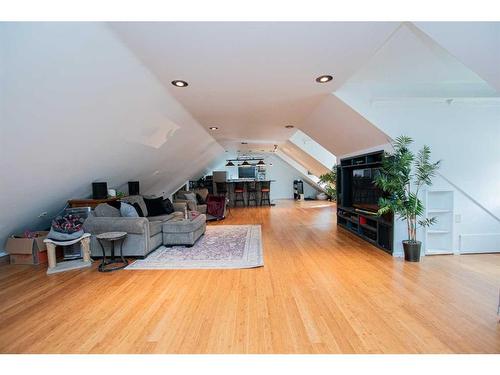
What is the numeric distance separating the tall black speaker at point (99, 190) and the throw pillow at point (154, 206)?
1124mm

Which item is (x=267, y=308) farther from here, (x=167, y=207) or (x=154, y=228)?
(x=167, y=207)

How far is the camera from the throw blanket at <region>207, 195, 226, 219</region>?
286 inches

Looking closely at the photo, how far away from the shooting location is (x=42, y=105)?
2.25 metres

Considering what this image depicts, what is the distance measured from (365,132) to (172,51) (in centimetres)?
335

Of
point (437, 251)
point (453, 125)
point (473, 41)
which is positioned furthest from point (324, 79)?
point (437, 251)

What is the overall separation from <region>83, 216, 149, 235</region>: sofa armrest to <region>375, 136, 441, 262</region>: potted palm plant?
3.91 meters

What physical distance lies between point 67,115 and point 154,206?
323 cm

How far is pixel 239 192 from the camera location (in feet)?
34.3

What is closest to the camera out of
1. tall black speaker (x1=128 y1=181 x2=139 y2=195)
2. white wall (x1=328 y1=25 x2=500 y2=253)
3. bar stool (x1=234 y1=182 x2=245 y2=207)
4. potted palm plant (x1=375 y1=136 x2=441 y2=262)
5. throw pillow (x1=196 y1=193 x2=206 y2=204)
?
potted palm plant (x1=375 y1=136 x2=441 y2=262)

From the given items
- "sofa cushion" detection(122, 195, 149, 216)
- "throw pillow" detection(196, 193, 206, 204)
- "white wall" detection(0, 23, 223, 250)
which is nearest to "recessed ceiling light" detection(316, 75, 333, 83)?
"white wall" detection(0, 23, 223, 250)

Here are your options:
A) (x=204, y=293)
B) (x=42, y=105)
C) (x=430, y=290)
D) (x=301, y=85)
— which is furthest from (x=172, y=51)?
(x=430, y=290)

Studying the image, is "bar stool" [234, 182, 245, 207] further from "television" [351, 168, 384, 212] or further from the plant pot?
the plant pot

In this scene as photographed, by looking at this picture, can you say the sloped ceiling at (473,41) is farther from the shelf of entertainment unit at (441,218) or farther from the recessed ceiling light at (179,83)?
the recessed ceiling light at (179,83)

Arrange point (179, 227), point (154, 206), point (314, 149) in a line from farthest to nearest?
1. point (314, 149)
2. point (154, 206)
3. point (179, 227)
